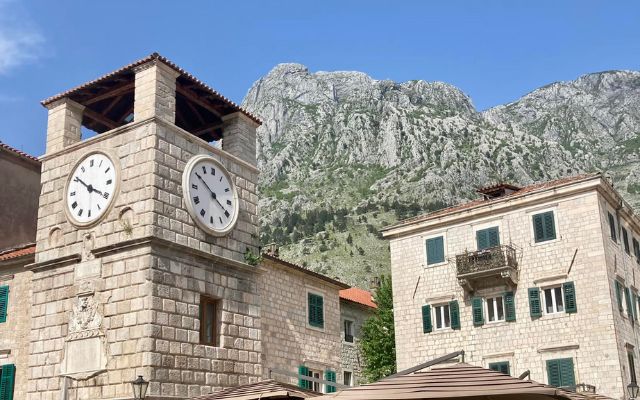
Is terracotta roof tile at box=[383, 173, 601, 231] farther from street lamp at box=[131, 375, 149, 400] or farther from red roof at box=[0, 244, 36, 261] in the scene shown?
street lamp at box=[131, 375, 149, 400]

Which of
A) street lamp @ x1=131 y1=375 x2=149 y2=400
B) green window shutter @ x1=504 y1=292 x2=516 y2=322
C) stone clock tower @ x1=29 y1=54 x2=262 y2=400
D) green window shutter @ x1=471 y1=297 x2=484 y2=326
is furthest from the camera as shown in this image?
green window shutter @ x1=471 y1=297 x2=484 y2=326

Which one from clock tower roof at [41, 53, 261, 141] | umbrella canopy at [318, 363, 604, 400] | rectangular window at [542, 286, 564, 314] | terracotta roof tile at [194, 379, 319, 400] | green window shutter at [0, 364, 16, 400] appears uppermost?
clock tower roof at [41, 53, 261, 141]

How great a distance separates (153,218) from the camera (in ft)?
54.6

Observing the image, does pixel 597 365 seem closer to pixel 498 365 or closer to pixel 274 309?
pixel 498 365

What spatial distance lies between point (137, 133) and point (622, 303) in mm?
21440

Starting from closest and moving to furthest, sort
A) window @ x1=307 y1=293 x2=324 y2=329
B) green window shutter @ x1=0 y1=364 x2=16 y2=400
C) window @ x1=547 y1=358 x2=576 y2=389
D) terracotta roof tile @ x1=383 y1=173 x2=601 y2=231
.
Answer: green window shutter @ x1=0 y1=364 x2=16 y2=400 < window @ x1=307 y1=293 x2=324 y2=329 < window @ x1=547 y1=358 x2=576 y2=389 < terracotta roof tile @ x1=383 y1=173 x2=601 y2=231

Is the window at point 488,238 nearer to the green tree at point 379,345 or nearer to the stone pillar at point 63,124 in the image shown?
the green tree at point 379,345

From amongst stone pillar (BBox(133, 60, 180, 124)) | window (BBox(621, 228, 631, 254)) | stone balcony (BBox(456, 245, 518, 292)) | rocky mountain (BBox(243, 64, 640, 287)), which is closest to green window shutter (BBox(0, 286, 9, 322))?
stone pillar (BBox(133, 60, 180, 124))

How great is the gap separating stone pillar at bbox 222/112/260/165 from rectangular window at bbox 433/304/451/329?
1452 cm

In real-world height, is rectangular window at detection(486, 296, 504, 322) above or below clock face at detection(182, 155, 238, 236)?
below

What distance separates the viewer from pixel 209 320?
1816 centimetres

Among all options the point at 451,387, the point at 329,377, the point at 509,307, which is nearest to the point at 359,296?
the point at 509,307

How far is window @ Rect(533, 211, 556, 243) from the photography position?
29.5 metres

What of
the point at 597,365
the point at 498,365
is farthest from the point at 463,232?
the point at 597,365
